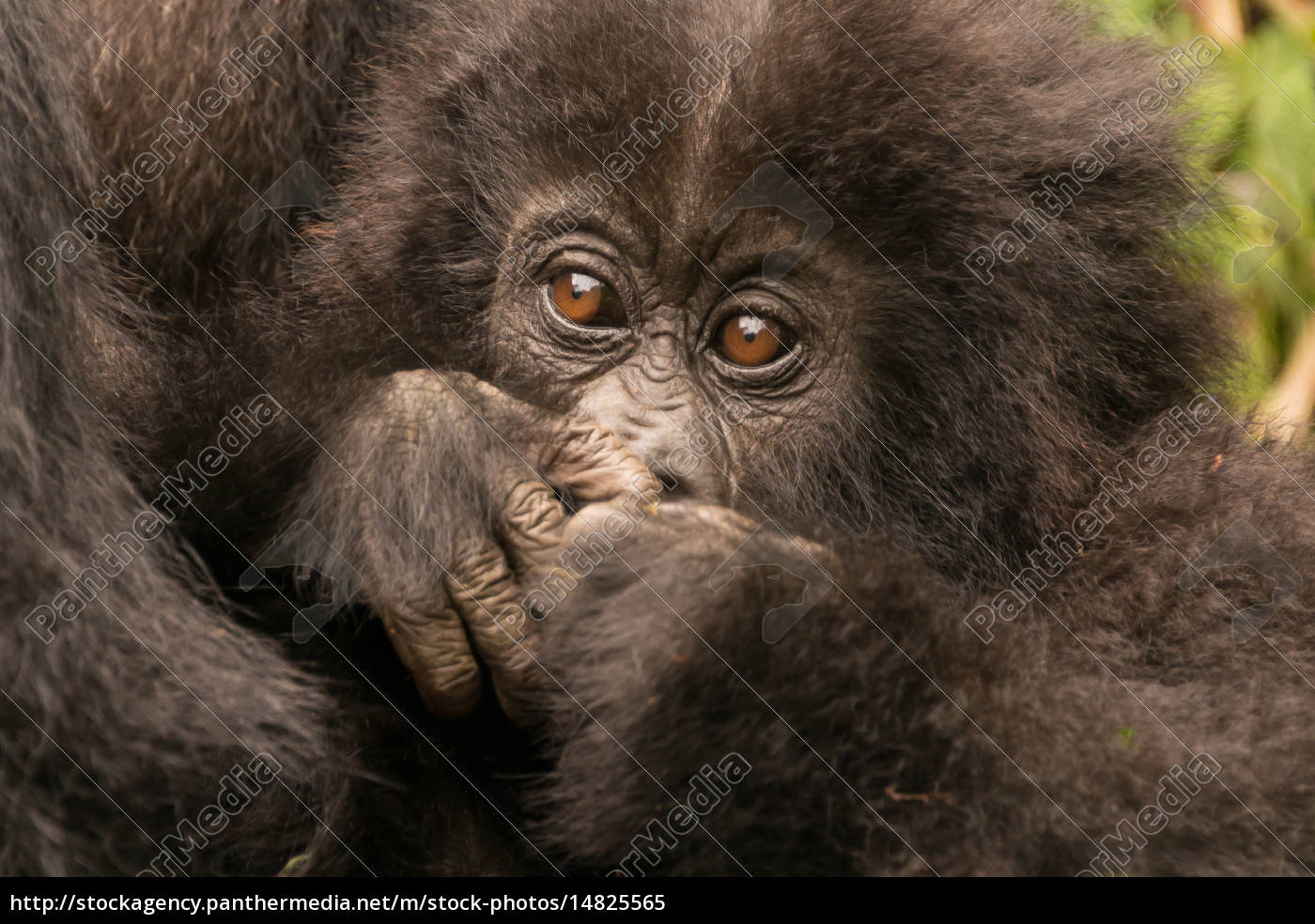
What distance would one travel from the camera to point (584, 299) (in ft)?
7.95

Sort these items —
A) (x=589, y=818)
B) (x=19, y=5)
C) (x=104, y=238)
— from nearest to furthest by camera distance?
(x=589, y=818), (x=19, y=5), (x=104, y=238)

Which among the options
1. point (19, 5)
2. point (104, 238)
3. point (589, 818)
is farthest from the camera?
point (104, 238)

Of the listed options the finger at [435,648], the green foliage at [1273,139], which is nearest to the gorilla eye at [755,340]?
the finger at [435,648]

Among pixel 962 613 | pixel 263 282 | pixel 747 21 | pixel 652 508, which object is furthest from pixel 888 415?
pixel 263 282

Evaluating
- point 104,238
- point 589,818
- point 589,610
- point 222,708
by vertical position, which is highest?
point 104,238

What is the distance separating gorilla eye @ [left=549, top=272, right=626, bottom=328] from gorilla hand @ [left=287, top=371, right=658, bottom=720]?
36cm

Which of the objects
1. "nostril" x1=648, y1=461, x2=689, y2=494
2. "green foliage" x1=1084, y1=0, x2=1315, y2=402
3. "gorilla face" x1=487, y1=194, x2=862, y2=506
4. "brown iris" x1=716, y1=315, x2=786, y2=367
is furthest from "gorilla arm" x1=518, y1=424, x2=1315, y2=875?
"green foliage" x1=1084, y1=0, x2=1315, y2=402

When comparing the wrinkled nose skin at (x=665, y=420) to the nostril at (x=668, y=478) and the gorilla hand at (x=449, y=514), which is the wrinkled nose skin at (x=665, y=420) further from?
the gorilla hand at (x=449, y=514)

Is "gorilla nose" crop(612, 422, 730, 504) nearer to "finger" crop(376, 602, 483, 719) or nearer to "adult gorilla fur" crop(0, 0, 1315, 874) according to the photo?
"adult gorilla fur" crop(0, 0, 1315, 874)

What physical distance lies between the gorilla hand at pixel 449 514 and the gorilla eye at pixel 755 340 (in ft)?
1.25

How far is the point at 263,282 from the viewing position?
2422 millimetres

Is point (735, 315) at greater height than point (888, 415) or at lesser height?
greater

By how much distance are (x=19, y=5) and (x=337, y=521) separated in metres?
0.94

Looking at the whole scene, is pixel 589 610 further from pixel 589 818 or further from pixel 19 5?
pixel 19 5
